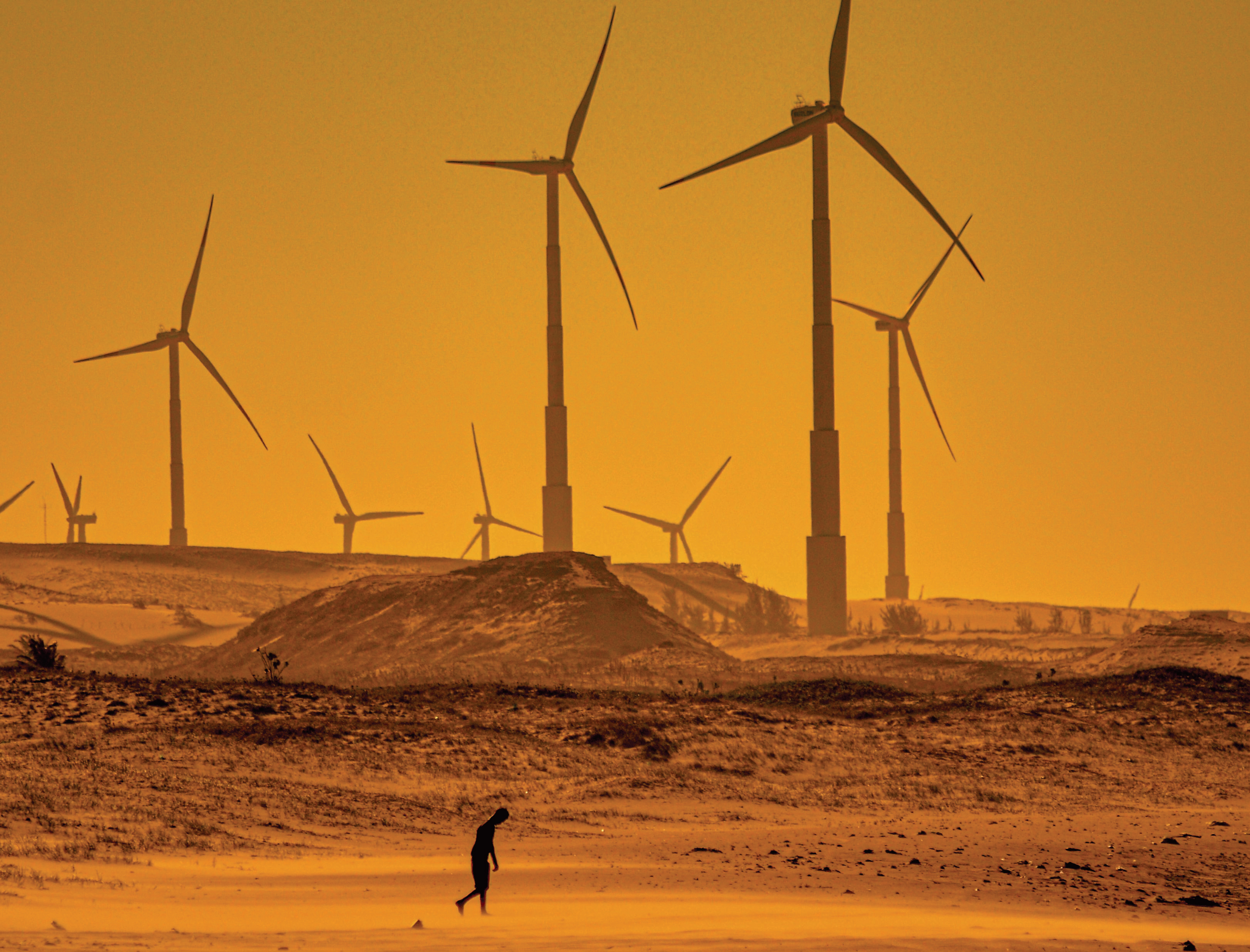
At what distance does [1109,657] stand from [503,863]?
134 feet

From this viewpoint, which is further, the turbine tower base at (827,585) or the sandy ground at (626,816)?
the turbine tower base at (827,585)

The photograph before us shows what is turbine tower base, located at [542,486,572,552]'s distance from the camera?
8650 centimetres

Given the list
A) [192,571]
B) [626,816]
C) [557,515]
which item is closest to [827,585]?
[557,515]

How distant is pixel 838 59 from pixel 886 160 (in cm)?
666

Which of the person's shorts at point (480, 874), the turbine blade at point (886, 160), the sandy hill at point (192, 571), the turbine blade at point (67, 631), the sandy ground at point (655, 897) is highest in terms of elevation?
the turbine blade at point (886, 160)

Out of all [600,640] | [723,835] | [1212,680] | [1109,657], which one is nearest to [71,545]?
[600,640]

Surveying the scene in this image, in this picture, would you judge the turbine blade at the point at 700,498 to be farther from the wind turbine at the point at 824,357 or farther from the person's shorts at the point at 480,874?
the person's shorts at the point at 480,874

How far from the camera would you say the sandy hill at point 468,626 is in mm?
59906

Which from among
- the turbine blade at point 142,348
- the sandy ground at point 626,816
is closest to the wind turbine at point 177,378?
the turbine blade at point 142,348

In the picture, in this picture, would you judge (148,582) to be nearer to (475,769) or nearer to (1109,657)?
(1109,657)

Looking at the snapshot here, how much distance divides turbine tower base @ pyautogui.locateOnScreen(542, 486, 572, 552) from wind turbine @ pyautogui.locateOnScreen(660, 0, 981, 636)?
1769 centimetres

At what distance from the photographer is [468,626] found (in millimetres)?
65125

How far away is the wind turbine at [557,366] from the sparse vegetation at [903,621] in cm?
1907

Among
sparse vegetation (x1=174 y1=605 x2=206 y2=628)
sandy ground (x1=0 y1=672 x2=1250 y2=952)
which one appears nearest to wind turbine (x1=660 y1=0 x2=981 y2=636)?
sandy ground (x1=0 y1=672 x2=1250 y2=952)
